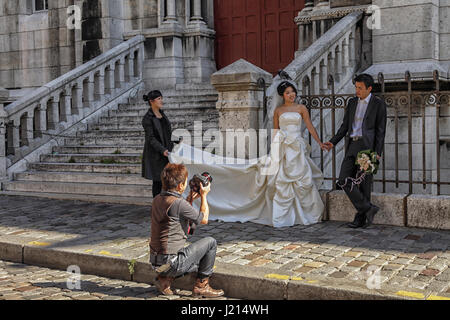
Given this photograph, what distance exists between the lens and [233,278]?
5.17 meters

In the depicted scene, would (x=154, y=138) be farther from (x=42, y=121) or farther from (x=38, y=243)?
(x=42, y=121)

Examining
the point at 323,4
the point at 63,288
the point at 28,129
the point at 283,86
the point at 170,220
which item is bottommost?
the point at 63,288

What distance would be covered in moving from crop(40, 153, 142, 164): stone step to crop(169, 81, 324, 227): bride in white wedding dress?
2359 millimetres

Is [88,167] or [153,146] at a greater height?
[153,146]

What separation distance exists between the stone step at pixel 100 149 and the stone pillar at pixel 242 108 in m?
2.62

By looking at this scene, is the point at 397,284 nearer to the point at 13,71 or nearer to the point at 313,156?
the point at 313,156

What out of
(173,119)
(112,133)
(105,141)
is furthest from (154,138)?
(112,133)

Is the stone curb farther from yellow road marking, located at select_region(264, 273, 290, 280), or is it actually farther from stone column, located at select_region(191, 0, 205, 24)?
stone column, located at select_region(191, 0, 205, 24)

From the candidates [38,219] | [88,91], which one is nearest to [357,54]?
[88,91]

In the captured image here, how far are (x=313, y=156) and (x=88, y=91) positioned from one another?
17.7 feet

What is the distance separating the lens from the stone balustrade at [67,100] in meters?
11.0

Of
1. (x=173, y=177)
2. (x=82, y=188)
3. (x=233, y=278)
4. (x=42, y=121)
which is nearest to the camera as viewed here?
(x=173, y=177)

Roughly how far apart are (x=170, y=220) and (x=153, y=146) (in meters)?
2.74

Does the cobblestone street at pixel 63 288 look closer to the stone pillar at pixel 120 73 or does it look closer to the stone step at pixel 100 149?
the stone step at pixel 100 149
